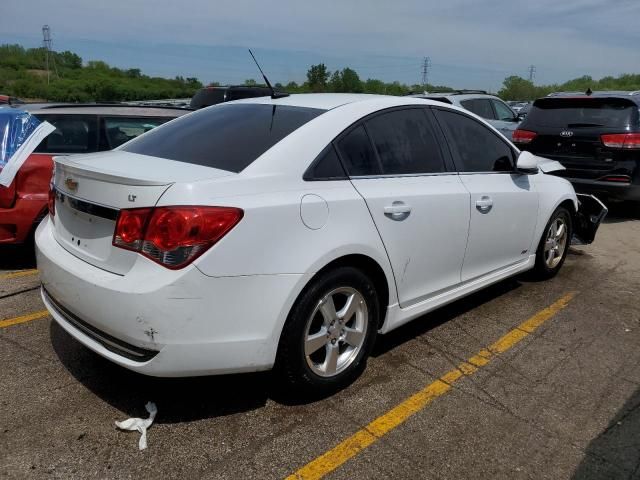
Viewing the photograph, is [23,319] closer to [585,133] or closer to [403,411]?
[403,411]

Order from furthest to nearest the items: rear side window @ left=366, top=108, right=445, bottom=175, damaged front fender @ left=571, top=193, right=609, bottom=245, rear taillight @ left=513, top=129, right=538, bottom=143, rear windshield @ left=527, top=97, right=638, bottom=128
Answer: rear taillight @ left=513, top=129, right=538, bottom=143 < rear windshield @ left=527, top=97, right=638, bottom=128 < damaged front fender @ left=571, top=193, right=609, bottom=245 < rear side window @ left=366, top=108, right=445, bottom=175

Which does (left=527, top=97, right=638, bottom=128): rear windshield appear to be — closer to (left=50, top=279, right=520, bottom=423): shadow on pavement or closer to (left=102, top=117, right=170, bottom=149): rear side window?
(left=102, top=117, right=170, bottom=149): rear side window

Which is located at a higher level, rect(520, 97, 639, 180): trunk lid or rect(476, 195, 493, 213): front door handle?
rect(520, 97, 639, 180): trunk lid

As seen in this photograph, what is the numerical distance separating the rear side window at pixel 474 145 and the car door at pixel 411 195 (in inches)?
7.2

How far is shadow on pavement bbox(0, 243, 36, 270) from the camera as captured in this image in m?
5.15

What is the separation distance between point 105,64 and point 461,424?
80.5 m

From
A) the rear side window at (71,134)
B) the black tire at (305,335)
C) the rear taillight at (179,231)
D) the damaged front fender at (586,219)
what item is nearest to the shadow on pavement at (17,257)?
the rear side window at (71,134)

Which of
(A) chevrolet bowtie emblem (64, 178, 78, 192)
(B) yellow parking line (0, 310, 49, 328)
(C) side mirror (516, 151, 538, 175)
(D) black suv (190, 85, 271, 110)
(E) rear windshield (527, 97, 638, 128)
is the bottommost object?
(B) yellow parking line (0, 310, 49, 328)

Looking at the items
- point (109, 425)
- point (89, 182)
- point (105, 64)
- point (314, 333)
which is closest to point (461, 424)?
point (314, 333)

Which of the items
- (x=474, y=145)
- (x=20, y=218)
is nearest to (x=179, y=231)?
(x=474, y=145)

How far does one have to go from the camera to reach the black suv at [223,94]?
1177 cm

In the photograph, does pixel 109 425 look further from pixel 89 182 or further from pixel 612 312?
pixel 612 312

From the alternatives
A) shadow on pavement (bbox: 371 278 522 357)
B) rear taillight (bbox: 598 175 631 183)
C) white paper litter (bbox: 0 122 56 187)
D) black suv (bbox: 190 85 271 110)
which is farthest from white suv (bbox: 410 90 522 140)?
white paper litter (bbox: 0 122 56 187)

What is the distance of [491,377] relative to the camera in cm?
333
